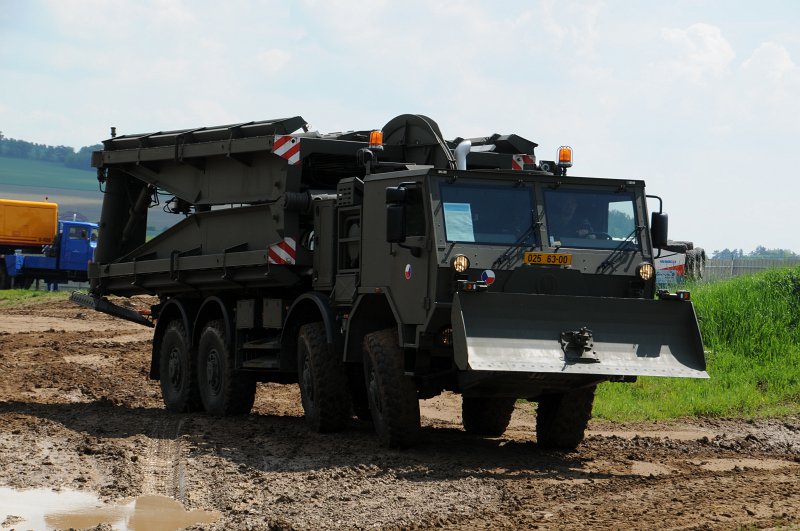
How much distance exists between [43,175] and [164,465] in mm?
162033

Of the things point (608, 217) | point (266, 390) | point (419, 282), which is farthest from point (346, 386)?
point (266, 390)

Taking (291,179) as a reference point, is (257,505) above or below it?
below

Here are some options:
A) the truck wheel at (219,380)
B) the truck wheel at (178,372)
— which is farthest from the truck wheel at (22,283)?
the truck wheel at (219,380)

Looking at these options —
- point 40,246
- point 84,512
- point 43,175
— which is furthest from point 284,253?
point 43,175

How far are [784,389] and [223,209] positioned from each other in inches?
300

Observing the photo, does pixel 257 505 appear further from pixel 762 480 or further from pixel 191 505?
pixel 762 480

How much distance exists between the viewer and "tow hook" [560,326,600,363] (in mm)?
10414

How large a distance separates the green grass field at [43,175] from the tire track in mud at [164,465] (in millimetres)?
139610

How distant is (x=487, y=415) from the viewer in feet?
→ 44.7

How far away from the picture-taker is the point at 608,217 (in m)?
11.6

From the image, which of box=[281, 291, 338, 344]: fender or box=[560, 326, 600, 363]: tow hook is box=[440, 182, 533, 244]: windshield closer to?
box=[560, 326, 600, 363]: tow hook

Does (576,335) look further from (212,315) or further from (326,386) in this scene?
(212,315)

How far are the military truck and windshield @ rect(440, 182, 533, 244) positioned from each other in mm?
15

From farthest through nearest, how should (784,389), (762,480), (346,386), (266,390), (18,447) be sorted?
(266,390) → (784,389) → (346,386) → (18,447) → (762,480)
